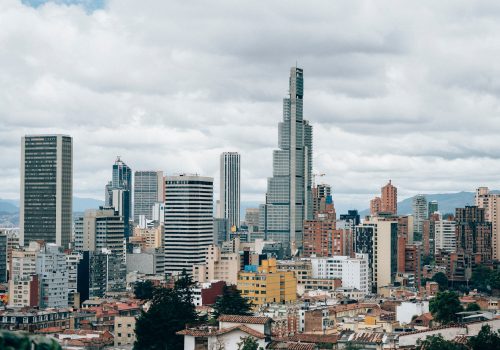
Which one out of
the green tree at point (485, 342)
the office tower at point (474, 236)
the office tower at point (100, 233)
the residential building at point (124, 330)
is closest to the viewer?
the green tree at point (485, 342)

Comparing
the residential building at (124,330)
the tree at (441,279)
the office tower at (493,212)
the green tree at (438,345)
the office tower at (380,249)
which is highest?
the office tower at (493,212)

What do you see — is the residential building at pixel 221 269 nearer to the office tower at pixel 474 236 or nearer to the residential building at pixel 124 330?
the residential building at pixel 124 330

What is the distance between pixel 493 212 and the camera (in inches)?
7047

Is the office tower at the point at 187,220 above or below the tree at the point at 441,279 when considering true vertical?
above

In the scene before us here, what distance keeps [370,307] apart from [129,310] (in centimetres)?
1986

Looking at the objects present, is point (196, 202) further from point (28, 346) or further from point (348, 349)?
point (28, 346)

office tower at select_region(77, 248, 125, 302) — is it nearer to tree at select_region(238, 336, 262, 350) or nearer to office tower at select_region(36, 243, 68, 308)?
office tower at select_region(36, 243, 68, 308)

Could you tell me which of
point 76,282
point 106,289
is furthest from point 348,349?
point 106,289

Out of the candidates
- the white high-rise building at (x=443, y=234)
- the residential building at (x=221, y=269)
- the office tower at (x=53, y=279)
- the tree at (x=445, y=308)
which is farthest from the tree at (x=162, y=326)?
the white high-rise building at (x=443, y=234)

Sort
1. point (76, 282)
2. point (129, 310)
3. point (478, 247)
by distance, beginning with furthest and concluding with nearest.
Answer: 1. point (478, 247)
2. point (76, 282)
3. point (129, 310)

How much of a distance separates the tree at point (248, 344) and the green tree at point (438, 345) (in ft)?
22.2

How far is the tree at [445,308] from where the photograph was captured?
57.2 m

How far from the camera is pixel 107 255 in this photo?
125m

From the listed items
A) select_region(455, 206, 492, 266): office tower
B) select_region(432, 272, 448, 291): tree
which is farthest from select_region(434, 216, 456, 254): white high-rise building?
select_region(432, 272, 448, 291): tree
